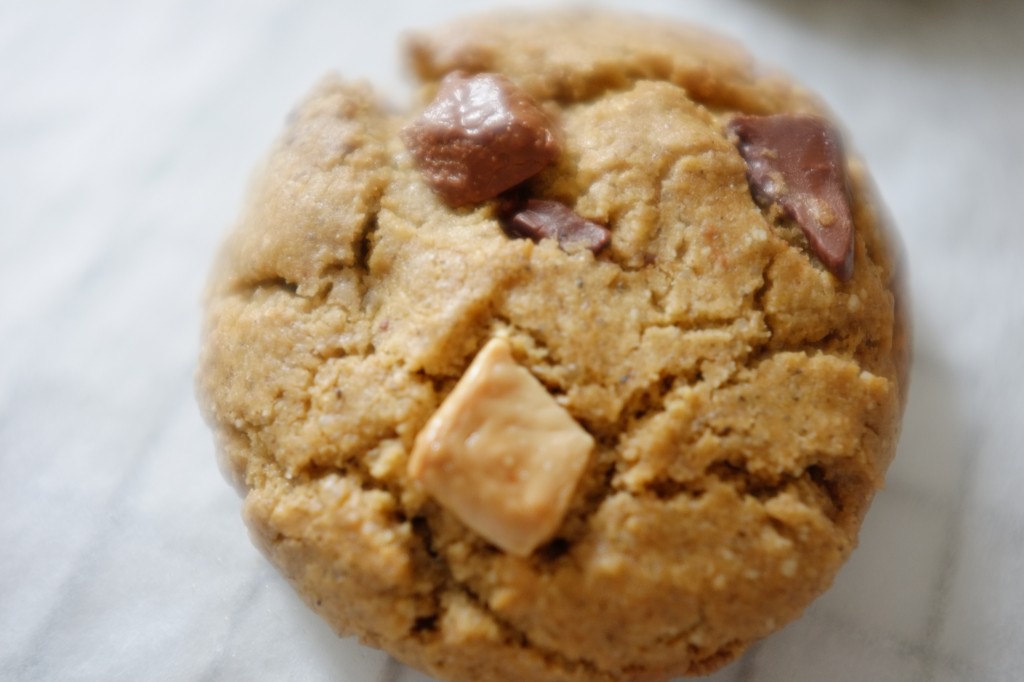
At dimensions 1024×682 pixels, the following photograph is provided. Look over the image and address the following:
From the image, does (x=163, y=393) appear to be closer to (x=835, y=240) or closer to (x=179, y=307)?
(x=179, y=307)

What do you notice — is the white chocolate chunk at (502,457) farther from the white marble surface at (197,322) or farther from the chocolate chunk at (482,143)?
the white marble surface at (197,322)

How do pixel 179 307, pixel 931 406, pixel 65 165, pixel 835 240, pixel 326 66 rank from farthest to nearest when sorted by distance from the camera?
pixel 326 66
pixel 65 165
pixel 179 307
pixel 931 406
pixel 835 240

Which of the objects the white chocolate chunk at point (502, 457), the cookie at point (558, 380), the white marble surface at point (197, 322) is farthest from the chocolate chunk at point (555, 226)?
the white marble surface at point (197, 322)

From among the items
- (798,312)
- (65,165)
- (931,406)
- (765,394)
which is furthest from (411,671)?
(65,165)

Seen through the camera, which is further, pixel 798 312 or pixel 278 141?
pixel 278 141

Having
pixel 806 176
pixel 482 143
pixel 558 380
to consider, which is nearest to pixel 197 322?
pixel 482 143

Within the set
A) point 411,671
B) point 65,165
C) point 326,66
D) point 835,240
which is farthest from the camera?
point 326,66

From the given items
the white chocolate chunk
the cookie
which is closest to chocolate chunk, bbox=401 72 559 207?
the cookie
